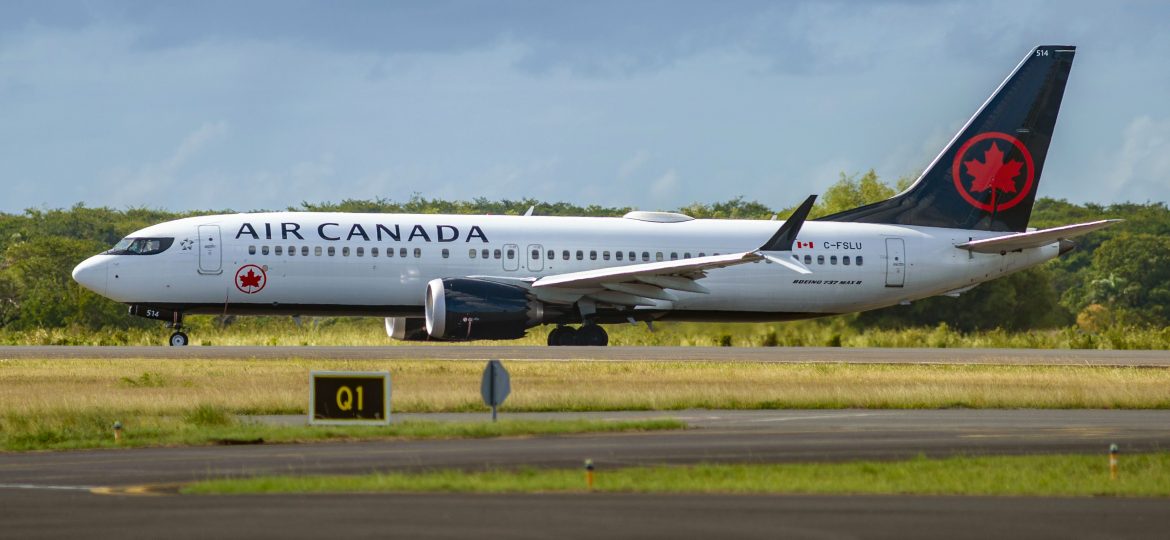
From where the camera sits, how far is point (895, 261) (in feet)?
165

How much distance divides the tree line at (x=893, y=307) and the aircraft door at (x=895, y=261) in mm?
11851

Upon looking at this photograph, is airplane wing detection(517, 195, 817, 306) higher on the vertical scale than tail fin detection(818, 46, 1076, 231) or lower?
lower

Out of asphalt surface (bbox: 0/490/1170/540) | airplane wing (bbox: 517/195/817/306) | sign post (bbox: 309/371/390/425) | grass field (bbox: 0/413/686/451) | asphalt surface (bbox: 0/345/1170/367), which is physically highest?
airplane wing (bbox: 517/195/817/306)

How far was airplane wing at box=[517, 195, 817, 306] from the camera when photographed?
4412 cm

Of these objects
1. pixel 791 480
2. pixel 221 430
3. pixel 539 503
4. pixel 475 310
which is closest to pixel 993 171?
pixel 475 310

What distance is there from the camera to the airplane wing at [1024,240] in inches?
1850

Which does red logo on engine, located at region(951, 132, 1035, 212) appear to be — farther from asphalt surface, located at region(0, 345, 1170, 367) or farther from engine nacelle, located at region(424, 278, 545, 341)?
engine nacelle, located at region(424, 278, 545, 341)

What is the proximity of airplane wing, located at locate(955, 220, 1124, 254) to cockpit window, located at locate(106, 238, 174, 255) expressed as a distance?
75.4 feet

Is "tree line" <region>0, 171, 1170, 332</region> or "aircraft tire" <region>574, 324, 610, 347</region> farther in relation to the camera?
"tree line" <region>0, 171, 1170, 332</region>

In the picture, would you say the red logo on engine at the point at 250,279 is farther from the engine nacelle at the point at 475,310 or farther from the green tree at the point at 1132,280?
the green tree at the point at 1132,280

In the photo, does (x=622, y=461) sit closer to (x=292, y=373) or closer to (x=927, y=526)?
(x=927, y=526)

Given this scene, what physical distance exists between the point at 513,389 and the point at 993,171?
25.2m

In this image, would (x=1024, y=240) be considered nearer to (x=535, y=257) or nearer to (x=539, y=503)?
(x=535, y=257)

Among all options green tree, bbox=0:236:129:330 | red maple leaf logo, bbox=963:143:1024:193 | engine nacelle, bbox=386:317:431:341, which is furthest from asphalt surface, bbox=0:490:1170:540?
green tree, bbox=0:236:129:330
